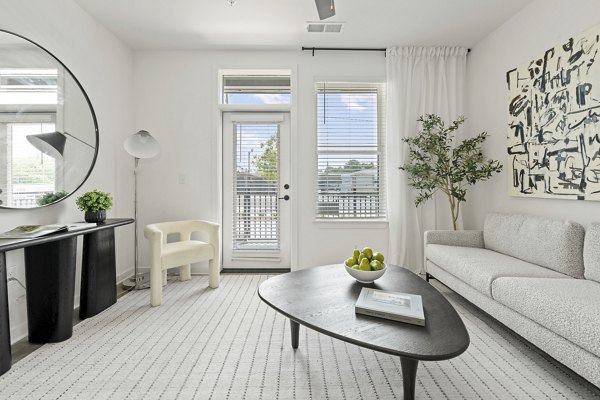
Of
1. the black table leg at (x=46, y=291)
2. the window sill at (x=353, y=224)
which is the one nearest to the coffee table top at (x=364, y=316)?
the black table leg at (x=46, y=291)

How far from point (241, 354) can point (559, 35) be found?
3548mm

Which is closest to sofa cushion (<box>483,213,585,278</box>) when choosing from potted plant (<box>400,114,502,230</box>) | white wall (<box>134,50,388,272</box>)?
potted plant (<box>400,114,502,230</box>)

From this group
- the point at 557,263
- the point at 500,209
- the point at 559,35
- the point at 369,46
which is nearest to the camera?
the point at 557,263

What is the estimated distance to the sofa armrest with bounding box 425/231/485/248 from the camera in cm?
311

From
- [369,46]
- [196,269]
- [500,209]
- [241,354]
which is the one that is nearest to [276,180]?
[196,269]

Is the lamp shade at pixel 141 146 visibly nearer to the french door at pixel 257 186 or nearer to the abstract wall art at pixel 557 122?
the french door at pixel 257 186

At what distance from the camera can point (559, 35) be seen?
2488 millimetres

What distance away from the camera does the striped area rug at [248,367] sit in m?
1.57

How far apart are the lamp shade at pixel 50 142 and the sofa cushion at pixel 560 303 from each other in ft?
11.6

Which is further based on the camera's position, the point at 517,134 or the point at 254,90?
the point at 254,90

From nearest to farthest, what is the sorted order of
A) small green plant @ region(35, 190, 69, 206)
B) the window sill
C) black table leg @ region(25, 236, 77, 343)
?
black table leg @ region(25, 236, 77, 343) → small green plant @ region(35, 190, 69, 206) → the window sill

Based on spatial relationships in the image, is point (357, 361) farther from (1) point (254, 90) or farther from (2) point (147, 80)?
(2) point (147, 80)

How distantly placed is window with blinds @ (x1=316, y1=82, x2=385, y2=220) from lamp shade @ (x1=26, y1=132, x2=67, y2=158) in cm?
261

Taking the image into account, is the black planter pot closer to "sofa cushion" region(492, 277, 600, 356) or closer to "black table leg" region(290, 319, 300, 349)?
"black table leg" region(290, 319, 300, 349)
